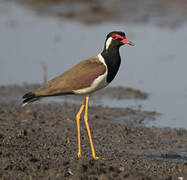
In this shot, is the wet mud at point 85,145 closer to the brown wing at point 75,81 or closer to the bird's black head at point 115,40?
the brown wing at point 75,81

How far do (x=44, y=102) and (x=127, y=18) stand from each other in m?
6.96

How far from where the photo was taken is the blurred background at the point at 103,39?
10.2 meters

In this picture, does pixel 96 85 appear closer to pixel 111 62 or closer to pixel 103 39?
pixel 111 62

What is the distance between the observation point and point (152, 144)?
7.38 m

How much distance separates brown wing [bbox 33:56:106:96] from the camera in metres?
6.44

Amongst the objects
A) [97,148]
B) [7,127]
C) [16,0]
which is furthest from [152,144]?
[16,0]

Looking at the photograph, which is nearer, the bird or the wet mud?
the wet mud

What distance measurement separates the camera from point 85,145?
719 centimetres

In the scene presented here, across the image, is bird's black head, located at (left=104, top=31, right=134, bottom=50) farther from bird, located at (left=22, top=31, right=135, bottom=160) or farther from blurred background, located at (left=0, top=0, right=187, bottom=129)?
blurred background, located at (left=0, top=0, right=187, bottom=129)

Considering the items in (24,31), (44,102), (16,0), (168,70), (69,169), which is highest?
(16,0)

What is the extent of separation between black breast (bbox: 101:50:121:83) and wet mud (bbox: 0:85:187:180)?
41.2 inches

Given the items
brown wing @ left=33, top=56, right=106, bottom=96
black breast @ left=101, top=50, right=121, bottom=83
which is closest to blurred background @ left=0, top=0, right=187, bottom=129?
black breast @ left=101, top=50, right=121, bottom=83

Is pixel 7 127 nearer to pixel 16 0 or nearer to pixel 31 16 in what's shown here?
pixel 31 16

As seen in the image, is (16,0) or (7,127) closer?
(7,127)
